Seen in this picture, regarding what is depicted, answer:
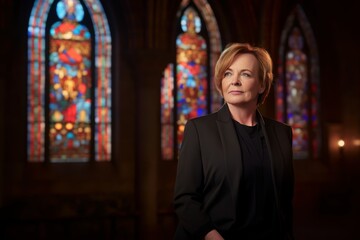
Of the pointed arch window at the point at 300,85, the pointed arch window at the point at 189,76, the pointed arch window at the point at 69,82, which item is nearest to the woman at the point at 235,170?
the pointed arch window at the point at 69,82

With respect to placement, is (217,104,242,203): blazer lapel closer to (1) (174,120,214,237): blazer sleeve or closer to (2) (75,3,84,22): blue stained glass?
(1) (174,120,214,237): blazer sleeve

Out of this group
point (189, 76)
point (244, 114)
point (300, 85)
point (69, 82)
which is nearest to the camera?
point (244, 114)

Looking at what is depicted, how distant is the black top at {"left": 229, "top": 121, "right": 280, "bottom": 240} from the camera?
1.72 meters

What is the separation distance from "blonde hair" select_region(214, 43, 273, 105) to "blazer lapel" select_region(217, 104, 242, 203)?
4.2 inches

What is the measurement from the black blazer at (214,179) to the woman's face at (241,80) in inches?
3.4

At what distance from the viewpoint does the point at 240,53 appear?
1.80 m

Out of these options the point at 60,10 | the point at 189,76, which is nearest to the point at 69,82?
the point at 60,10

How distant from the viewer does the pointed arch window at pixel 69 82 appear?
8266mm

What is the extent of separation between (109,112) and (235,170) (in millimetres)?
7171

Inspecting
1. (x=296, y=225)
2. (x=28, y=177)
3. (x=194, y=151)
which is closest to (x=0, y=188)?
(x=28, y=177)

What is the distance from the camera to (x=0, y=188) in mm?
7445

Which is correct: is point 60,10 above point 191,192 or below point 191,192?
above

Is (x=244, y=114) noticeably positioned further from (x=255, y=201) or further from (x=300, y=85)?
(x=300, y=85)

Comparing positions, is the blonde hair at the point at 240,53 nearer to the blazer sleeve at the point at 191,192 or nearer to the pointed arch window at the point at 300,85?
the blazer sleeve at the point at 191,192
